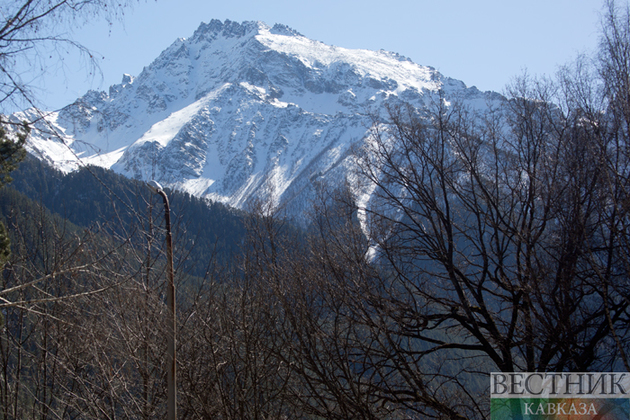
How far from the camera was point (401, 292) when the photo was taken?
735cm

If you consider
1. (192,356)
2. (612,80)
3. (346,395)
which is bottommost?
(346,395)

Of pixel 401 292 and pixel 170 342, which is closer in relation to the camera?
pixel 170 342

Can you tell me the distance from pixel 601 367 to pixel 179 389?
587 cm

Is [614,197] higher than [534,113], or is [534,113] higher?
[534,113]

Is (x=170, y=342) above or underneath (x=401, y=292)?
underneath

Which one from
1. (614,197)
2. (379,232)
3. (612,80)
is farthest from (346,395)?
(612,80)

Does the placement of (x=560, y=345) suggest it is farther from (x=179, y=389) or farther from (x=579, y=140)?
(x=179, y=389)

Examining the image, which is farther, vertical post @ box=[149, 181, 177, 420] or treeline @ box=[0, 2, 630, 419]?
treeline @ box=[0, 2, 630, 419]

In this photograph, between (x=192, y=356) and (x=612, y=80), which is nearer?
(x=612, y=80)

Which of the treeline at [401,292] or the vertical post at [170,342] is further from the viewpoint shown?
the treeline at [401,292]

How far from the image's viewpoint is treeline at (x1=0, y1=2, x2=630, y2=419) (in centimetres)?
616

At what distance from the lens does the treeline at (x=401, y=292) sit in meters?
6.16

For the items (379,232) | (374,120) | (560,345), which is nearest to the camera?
(560,345)

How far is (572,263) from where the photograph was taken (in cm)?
635
